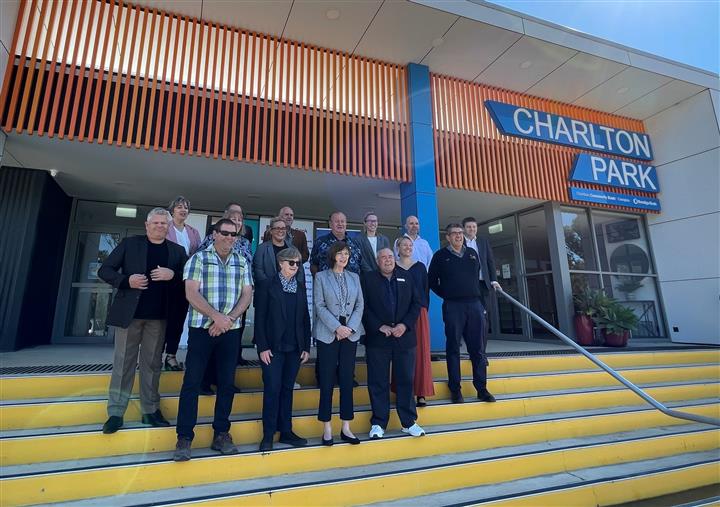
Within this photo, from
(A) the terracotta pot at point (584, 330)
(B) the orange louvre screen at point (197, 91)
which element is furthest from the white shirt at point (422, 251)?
(A) the terracotta pot at point (584, 330)

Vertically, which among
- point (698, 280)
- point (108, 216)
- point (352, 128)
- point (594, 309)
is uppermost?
point (352, 128)

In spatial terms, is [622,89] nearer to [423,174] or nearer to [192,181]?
[423,174]

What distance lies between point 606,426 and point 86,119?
21.5 ft

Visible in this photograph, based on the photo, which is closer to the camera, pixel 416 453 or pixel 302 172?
pixel 416 453

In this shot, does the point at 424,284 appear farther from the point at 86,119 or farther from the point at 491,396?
Result: the point at 86,119

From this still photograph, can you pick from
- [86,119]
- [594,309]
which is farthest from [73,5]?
[594,309]

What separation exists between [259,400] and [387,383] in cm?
109

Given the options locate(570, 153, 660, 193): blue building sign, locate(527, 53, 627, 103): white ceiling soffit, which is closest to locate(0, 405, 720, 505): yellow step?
locate(570, 153, 660, 193): blue building sign

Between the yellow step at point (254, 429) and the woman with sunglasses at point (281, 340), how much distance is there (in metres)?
0.24

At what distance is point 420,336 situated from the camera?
3.37 metres

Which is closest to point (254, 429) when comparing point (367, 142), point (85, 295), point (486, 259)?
point (486, 259)

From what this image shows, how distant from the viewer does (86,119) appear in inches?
174

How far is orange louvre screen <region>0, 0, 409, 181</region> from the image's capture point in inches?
172

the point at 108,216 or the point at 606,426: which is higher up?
the point at 108,216
